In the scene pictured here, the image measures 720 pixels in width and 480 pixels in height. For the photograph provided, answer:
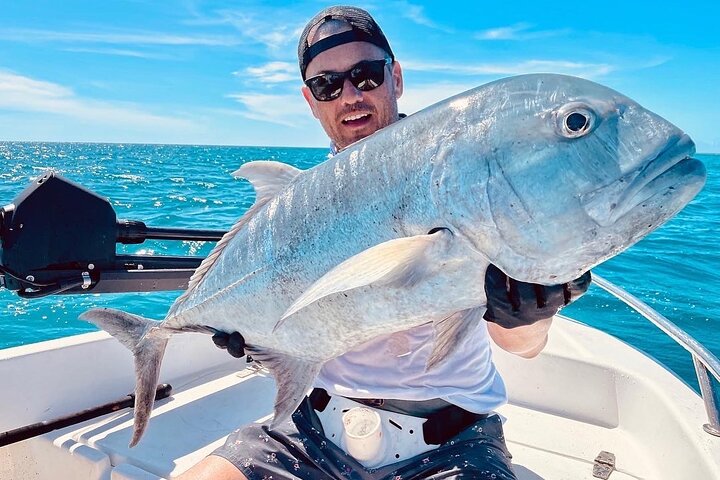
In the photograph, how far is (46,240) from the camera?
9.97 ft

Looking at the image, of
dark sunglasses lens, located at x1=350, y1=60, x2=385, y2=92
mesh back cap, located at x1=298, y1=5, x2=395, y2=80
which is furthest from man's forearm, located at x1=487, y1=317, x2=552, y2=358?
mesh back cap, located at x1=298, y1=5, x2=395, y2=80

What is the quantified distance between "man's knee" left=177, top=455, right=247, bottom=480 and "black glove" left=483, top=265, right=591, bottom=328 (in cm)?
146

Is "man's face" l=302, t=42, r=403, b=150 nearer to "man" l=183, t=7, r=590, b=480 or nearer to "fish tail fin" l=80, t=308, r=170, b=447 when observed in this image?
"man" l=183, t=7, r=590, b=480

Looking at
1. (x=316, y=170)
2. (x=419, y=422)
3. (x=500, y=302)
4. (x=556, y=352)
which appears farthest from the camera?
(x=556, y=352)

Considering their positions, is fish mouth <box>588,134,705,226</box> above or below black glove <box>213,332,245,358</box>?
above

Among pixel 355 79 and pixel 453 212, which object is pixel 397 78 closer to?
pixel 355 79

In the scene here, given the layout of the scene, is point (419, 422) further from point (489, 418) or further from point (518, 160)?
point (518, 160)

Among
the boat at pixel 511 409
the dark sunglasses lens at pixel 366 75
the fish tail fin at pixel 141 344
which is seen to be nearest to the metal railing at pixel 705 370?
the boat at pixel 511 409

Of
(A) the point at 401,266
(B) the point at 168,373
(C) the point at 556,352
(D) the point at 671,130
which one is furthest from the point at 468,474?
(B) the point at 168,373

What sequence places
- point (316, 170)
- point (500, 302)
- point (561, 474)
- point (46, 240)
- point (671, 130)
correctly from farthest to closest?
point (561, 474) < point (46, 240) < point (316, 170) < point (500, 302) < point (671, 130)

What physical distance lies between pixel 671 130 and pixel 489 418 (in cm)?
168

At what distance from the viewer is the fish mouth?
4.77ft

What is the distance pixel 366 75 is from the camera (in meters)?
3.12

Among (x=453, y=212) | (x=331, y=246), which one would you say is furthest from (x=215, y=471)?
(x=453, y=212)
